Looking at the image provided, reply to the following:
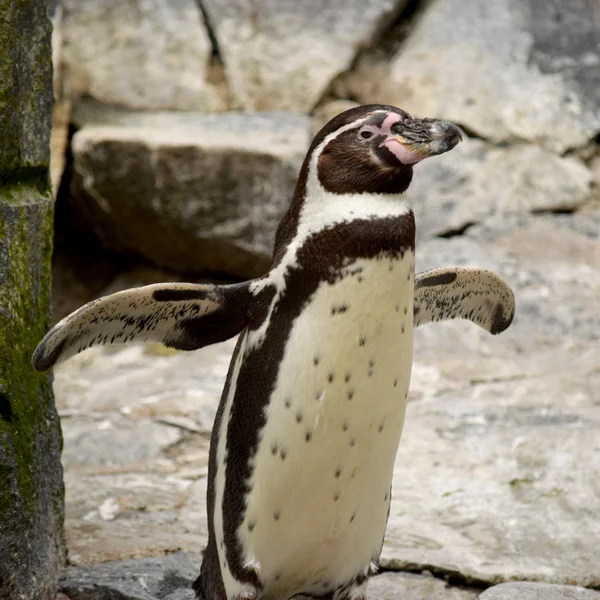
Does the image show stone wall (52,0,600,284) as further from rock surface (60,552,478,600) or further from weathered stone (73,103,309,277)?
rock surface (60,552,478,600)

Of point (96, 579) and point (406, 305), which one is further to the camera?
point (96, 579)

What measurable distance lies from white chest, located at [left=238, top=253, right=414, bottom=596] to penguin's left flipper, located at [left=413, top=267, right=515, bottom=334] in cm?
28

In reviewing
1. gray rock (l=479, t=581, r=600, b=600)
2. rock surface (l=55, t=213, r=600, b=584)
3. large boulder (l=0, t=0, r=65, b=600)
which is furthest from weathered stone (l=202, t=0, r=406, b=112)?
gray rock (l=479, t=581, r=600, b=600)

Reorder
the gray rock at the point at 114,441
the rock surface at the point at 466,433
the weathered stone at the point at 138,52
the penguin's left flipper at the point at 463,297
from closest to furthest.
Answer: the penguin's left flipper at the point at 463,297
the rock surface at the point at 466,433
the gray rock at the point at 114,441
the weathered stone at the point at 138,52

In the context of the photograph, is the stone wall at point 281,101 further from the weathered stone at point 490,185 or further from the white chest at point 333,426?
the white chest at point 333,426

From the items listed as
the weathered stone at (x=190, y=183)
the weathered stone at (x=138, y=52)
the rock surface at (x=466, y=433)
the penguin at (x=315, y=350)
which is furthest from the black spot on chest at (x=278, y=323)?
the weathered stone at (x=138, y=52)

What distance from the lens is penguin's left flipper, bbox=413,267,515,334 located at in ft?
7.40

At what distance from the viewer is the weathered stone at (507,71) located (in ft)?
17.4

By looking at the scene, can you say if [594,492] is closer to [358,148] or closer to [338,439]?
[338,439]

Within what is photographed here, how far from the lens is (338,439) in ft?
6.45

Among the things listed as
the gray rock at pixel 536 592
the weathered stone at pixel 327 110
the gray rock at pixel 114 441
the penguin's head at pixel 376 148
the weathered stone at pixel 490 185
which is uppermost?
the penguin's head at pixel 376 148

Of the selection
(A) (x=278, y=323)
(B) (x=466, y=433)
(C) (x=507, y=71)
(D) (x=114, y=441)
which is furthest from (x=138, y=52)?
(A) (x=278, y=323)

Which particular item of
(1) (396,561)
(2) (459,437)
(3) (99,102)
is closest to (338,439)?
(1) (396,561)

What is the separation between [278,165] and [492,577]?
9.40 feet
